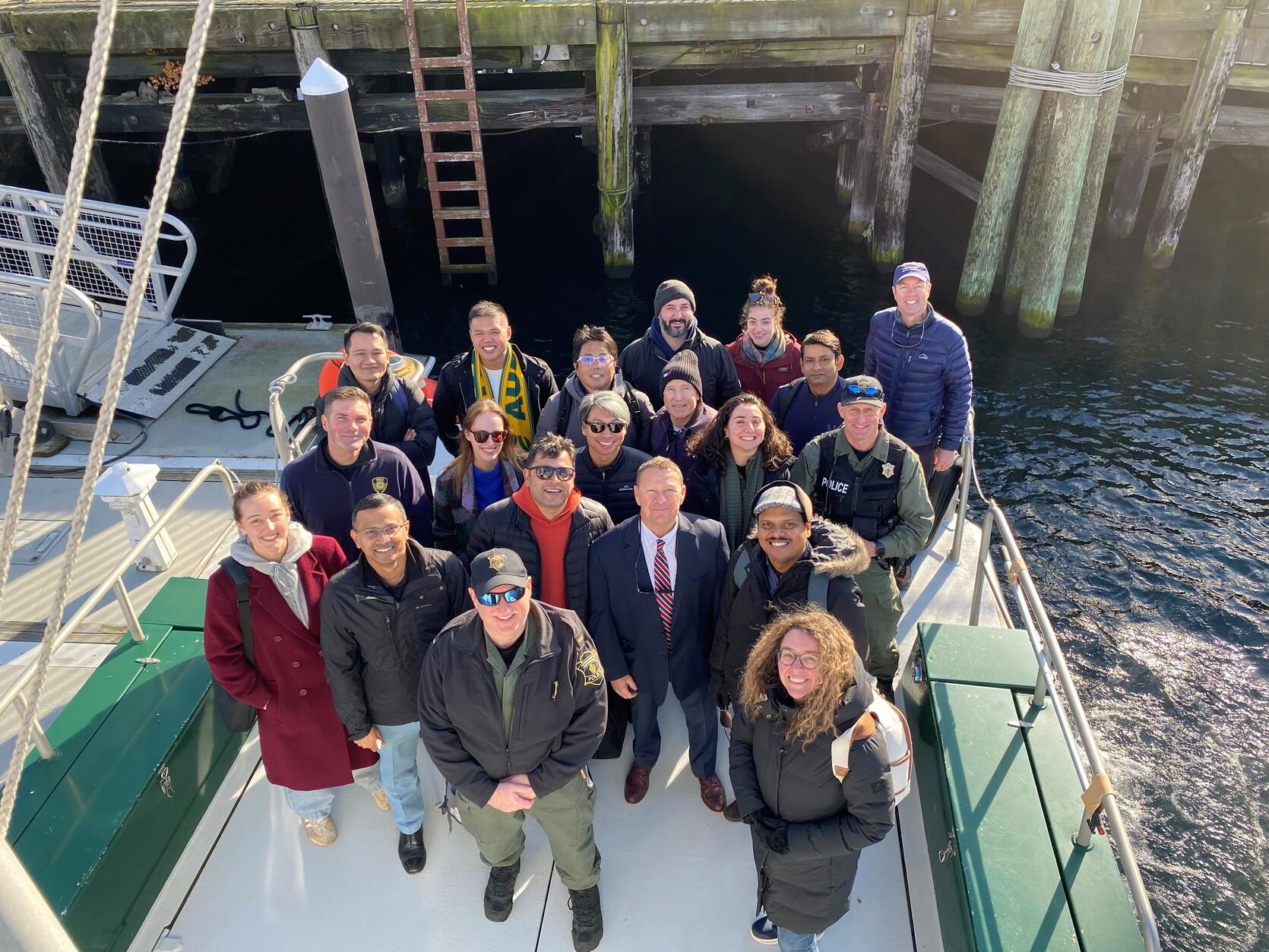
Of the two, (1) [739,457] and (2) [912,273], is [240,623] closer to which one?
(1) [739,457]

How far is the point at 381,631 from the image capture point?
10.3 ft

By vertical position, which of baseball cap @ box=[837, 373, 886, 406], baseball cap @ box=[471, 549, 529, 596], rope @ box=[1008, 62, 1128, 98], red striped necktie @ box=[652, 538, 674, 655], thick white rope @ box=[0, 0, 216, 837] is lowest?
red striped necktie @ box=[652, 538, 674, 655]

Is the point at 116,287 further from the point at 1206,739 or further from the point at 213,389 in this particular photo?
the point at 1206,739

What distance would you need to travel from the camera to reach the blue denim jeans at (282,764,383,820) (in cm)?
358

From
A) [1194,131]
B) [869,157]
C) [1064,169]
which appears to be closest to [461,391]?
[1064,169]

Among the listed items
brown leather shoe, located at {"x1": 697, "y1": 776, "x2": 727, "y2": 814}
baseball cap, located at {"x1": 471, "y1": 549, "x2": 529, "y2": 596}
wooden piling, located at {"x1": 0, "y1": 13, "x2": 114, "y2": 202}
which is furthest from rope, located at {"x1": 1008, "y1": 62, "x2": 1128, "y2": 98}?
wooden piling, located at {"x1": 0, "y1": 13, "x2": 114, "y2": 202}

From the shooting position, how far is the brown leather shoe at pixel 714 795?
3.80 meters

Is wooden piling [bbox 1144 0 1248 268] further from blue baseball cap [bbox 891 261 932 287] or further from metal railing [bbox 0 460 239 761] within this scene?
metal railing [bbox 0 460 239 761]

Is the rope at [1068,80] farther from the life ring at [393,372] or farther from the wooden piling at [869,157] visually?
the life ring at [393,372]

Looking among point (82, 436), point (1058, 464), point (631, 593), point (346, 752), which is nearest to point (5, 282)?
point (82, 436)

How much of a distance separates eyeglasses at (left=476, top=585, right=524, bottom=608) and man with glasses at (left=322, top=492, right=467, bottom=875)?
0.52 metres

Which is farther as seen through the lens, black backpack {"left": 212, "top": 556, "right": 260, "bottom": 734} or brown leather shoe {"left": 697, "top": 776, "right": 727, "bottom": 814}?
brown leather shoe {"left": 697, "top": 776, "right": 727, "bottom": 814}

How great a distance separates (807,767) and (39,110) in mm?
13610

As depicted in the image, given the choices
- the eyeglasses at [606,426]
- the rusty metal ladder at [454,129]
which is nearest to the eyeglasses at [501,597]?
the eyeglasses at [606,426]
